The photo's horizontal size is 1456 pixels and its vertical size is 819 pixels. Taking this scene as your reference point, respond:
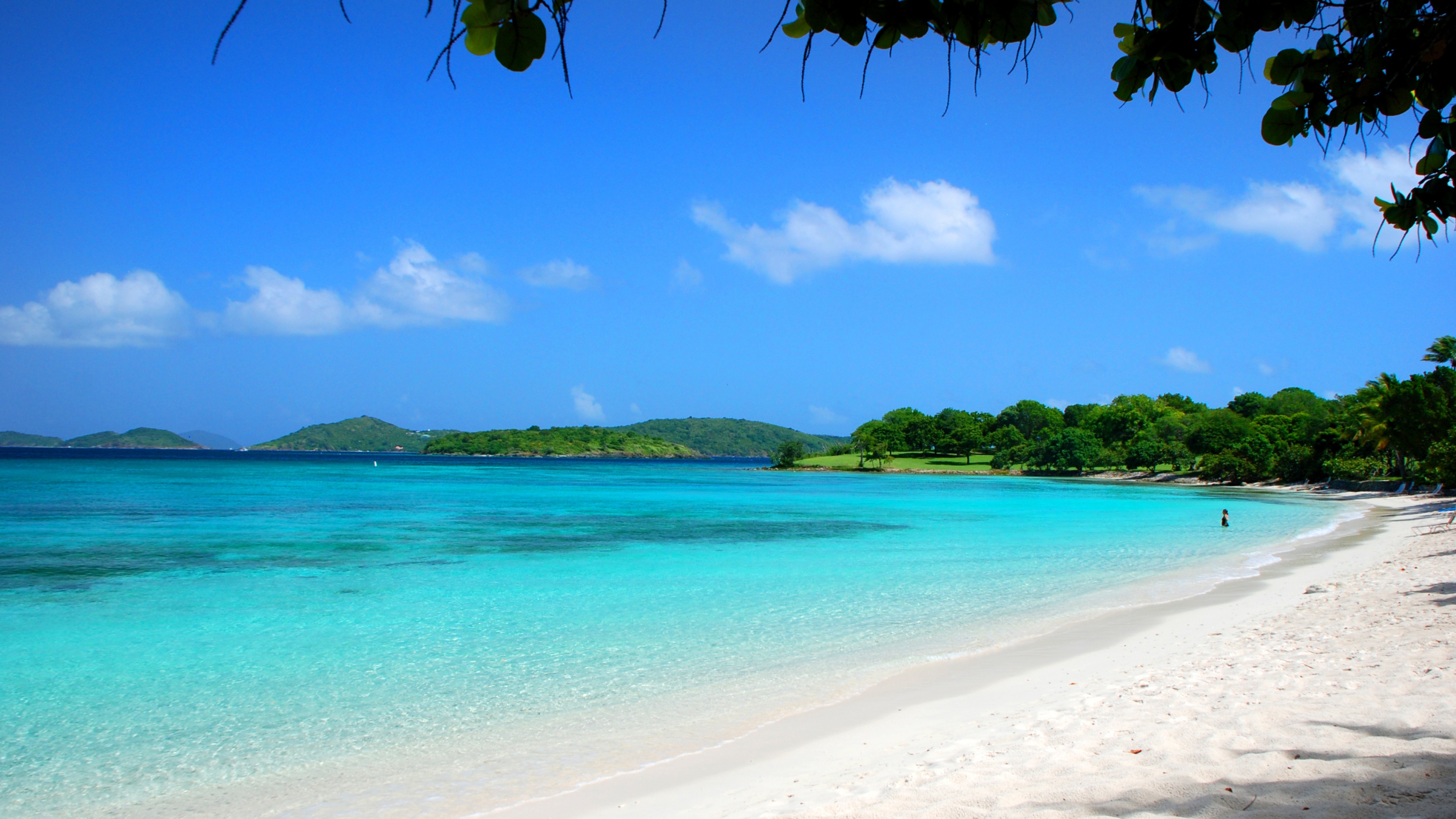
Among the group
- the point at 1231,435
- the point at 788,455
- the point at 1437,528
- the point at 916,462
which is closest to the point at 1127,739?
the point at 1437,528

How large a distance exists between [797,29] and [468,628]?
1177cm

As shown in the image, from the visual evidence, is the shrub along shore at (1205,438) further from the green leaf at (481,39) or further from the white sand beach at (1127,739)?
the green leaf at (481,39)

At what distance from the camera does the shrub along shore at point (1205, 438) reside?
141 ft

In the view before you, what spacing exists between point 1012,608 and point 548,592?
368 inches

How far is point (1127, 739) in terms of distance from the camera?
5.62 m

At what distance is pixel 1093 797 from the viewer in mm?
4379

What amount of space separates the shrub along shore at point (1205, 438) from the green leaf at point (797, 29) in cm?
4472

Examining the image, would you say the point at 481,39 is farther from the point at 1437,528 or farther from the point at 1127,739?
the point at 1437,528

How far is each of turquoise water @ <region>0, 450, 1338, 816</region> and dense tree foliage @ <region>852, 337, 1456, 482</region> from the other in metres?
16.0

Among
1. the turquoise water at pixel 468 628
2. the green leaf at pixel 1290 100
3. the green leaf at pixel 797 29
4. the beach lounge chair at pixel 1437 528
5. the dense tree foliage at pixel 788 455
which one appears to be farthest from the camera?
the dense tree foliage at pixel 788 455

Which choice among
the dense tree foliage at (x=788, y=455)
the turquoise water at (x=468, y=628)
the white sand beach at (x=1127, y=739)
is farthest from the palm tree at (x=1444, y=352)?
the dense tree foliage at (x=788, y=455)

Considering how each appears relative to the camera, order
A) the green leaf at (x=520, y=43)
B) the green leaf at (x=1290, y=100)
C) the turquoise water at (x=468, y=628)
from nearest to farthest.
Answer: the green leaf at (x=520, y=43)
the green leaf at (x=1290, y=100)
the turquoise water at (x=468, y=628)

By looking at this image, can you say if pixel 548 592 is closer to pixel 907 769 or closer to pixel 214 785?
pixel 214 785

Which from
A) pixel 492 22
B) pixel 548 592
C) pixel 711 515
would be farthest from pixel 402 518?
pixel 492 22
